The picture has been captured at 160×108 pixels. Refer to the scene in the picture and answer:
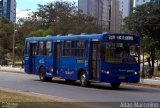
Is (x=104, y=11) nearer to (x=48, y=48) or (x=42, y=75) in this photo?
(x=42, y=75)

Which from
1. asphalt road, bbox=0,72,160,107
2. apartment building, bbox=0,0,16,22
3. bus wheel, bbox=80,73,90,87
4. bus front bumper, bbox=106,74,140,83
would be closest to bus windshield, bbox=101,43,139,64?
bus front bumper, bbox=106,74,140,83

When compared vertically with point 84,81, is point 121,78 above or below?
above

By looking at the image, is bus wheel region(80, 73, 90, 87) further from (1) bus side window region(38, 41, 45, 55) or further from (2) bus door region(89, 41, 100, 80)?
(1) bus side window region(38, 41, 45, 55)

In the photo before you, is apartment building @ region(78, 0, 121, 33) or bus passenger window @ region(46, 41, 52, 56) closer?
bus passenger window @ region(46, 41, 52, 56)

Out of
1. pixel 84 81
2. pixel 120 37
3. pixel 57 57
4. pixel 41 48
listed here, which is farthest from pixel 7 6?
pixel 120 37

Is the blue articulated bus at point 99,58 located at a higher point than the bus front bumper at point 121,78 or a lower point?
higher

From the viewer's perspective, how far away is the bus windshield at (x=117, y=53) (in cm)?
2689

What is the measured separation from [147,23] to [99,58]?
25929 mm

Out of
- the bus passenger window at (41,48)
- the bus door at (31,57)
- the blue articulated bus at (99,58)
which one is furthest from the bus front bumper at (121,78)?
the bus door at (31,57)

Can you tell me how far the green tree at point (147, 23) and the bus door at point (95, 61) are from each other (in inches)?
983

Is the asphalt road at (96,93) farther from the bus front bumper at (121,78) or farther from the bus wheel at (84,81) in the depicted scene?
the bus front bumper at (121,78)

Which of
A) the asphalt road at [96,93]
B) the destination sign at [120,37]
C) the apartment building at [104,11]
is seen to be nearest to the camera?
the asphalt road at [96,93]

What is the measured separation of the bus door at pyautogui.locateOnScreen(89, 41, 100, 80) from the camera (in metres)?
27.4

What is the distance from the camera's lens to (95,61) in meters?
27.6
